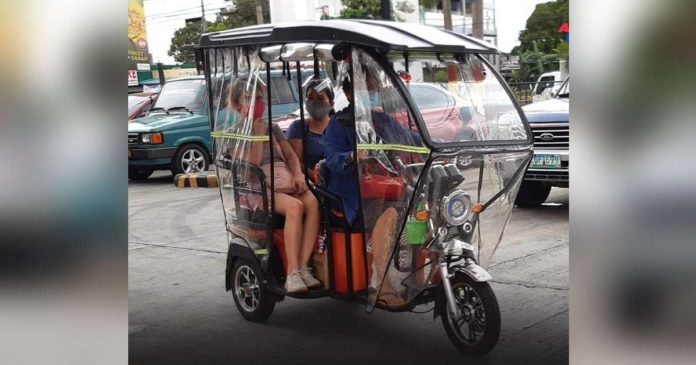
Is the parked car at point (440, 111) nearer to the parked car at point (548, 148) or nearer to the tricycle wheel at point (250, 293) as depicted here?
the tricycle wheel at point (250, 293)

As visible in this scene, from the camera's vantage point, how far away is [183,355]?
4246mm

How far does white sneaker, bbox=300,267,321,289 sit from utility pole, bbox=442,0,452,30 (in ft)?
4.86

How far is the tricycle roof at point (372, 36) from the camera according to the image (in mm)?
3512

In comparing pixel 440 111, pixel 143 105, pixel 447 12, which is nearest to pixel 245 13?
pixel 447 12

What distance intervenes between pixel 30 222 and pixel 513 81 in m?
2.46

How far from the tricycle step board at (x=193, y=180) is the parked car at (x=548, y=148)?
4.39 meters

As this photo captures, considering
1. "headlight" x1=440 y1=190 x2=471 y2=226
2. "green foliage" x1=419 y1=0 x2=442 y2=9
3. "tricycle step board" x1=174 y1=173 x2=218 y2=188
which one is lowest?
"tricycle step board" x1=174 y1=173 x2=218 y2=188

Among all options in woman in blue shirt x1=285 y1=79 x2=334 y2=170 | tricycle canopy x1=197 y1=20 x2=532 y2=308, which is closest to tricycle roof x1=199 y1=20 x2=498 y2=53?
tricycle canopy x1=197 y1=20 x2=532 y2=308

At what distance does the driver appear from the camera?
3736 millimetres

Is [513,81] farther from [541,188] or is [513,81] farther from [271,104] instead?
[541,188]

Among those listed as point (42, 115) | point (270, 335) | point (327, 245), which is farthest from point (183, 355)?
point (42, 115)

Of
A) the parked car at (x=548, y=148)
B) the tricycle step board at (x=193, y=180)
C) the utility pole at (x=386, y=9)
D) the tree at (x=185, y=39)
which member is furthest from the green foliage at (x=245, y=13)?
the tricycle step board at (x=193, y=180)

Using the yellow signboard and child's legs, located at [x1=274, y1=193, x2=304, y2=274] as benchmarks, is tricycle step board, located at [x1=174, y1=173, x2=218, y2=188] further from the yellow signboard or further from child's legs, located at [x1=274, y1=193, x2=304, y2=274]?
child's legs, located at [x1=274, y1=193, x2=304, y2=274]

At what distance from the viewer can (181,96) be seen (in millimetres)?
10078
